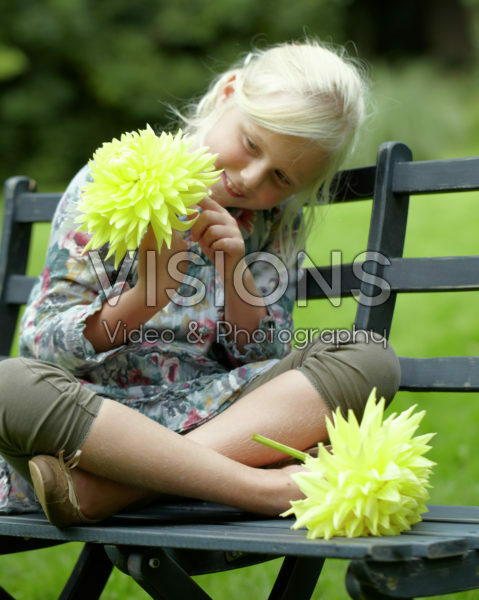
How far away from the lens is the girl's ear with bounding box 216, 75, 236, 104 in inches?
84.7

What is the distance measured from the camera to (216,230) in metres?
1.80

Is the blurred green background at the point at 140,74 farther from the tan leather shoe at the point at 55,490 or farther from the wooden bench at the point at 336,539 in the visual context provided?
the tan leather shoe at the point at 55,490

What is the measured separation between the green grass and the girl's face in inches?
10.3

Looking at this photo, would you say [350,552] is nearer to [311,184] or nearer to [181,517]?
[181,517]

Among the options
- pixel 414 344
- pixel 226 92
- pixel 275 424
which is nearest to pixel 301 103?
pixel 226 92

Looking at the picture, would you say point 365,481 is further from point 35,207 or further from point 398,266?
point 35,207

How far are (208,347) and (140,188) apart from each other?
2.12ft

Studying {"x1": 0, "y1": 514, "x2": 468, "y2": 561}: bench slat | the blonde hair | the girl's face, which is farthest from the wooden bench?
the girl's face

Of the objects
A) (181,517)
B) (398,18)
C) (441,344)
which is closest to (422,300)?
(441,344)

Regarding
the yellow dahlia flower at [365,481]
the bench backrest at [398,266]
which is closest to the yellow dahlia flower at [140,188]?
the yellow dahlia flower at [365,481]

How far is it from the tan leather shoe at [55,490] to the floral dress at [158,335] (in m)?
0.28

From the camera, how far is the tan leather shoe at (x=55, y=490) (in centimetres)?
144

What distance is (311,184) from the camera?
215cm

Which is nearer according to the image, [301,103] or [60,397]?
[60,397]
